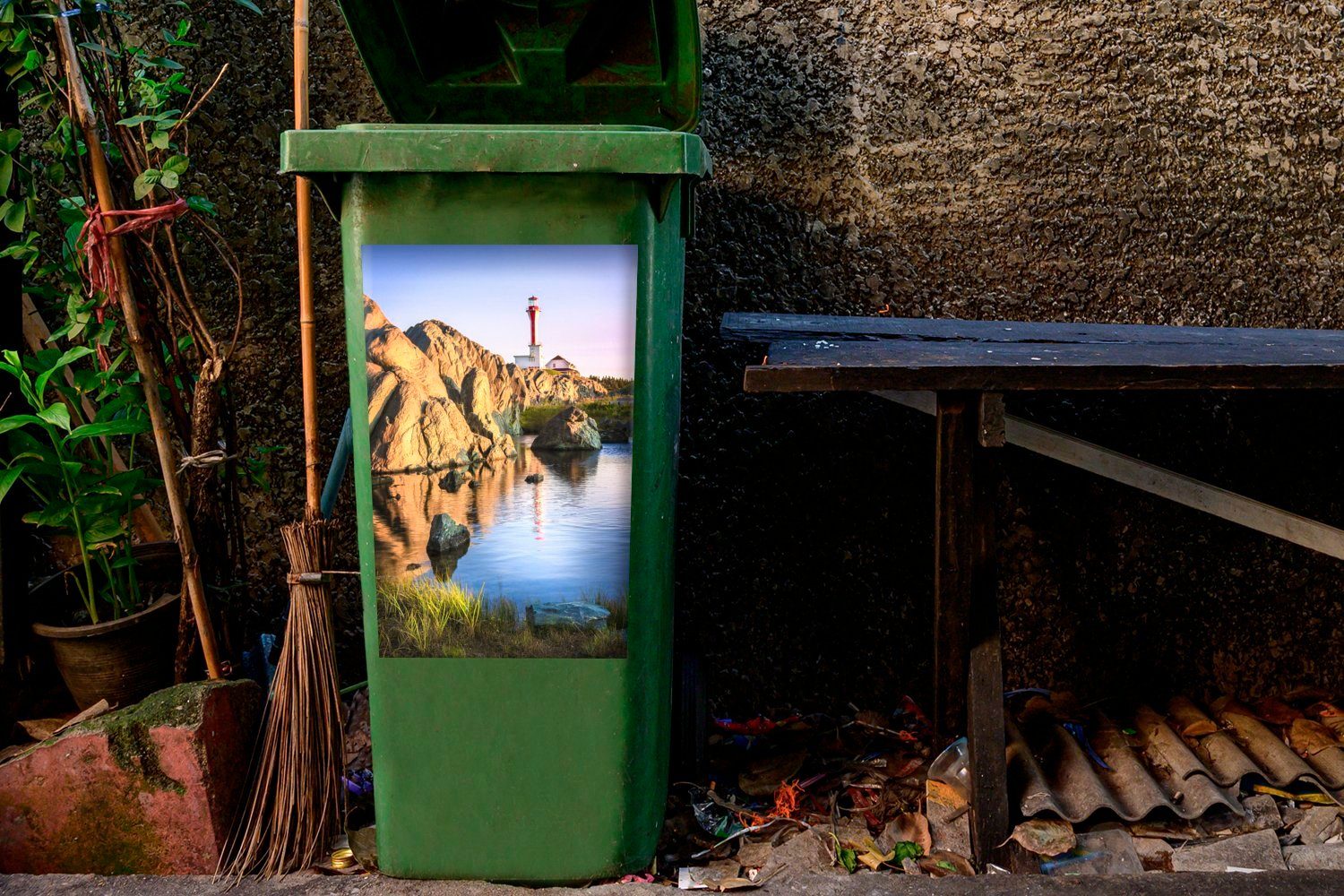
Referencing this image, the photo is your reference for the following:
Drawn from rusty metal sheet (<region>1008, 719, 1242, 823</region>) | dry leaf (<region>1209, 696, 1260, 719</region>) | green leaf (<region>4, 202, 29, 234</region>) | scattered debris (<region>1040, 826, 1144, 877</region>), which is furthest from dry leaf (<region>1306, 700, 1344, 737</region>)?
green leaf (<region>4, 202, 29, 234</region>)

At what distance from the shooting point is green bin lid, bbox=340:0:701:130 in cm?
209

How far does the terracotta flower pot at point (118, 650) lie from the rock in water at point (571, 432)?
3.61 feet

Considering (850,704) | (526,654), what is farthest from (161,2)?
(850,704)

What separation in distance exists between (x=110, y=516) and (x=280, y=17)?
134cm

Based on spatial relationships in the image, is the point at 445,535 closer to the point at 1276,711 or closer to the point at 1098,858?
the point at 1098,858

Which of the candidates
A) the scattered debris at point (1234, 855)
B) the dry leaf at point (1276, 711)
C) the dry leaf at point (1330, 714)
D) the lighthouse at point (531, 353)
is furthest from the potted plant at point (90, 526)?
the dry leaf at point (1330, 714)

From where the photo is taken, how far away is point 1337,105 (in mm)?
2578

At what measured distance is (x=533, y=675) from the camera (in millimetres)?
1849

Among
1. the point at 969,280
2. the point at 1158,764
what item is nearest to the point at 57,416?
the point at 969,280

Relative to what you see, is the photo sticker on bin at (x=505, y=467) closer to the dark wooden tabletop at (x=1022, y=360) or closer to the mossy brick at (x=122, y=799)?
the dark wooden tabletop at (x=1022, y=360)

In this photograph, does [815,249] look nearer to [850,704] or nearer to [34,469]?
[850,704]

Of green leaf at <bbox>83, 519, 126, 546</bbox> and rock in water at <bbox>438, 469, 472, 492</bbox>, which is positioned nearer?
rock in water at <bbox>438, 469, 472, 492</bbox>

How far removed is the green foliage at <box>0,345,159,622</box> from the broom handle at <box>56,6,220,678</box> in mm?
50

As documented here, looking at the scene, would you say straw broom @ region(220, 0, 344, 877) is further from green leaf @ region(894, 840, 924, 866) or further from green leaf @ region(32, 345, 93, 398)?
green leaf @ region(894, 840, 924, 866)
